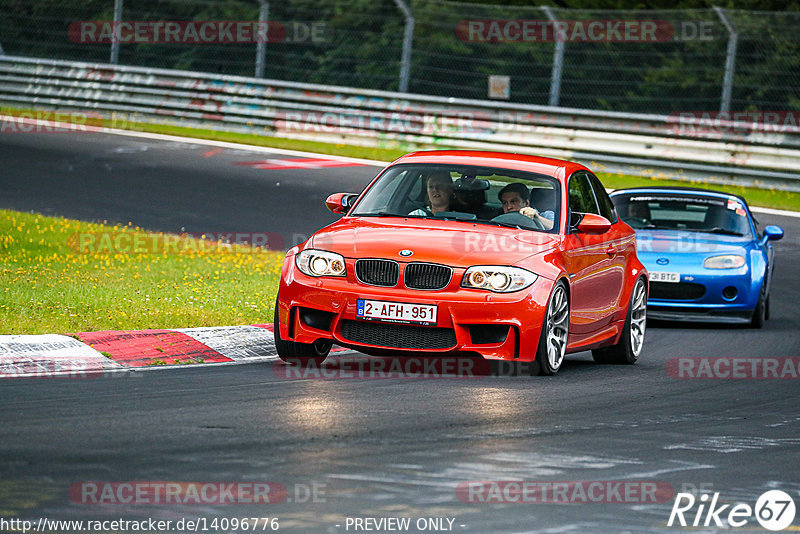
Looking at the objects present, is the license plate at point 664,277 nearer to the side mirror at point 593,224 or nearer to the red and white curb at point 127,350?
the side mirror at point 593,224

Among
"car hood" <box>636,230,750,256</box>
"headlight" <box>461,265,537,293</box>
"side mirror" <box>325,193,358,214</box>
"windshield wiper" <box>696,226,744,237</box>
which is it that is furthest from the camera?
"windshield wiper" <box>696,226,744,237</box>

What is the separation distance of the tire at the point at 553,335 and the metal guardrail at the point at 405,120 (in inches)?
517

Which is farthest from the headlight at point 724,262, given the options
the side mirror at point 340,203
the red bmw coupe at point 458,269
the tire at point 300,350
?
the tire at point 300,350

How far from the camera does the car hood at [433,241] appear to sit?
926 centimetres

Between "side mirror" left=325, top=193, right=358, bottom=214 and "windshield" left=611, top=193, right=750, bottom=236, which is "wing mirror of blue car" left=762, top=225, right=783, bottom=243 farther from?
"side mirror" left=325, top=193, right=358, bottom=214

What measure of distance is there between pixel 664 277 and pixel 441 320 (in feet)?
17.8

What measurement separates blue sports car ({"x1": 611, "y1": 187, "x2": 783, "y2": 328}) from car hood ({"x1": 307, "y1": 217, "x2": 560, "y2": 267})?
433 centimetres

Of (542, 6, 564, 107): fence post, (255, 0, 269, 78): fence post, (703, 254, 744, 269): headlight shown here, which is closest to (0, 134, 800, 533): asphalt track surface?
(703, 254, 744, 269): headlight

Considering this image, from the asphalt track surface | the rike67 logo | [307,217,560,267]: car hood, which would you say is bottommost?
the asphalt track surface

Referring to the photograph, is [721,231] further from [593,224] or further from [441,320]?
[441,320]

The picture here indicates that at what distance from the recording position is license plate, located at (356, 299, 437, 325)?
9062mm

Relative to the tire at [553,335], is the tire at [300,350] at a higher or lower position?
lower

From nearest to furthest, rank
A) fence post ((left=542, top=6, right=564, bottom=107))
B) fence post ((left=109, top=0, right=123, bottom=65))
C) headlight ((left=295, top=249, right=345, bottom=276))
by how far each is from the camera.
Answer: headlight ((left=295, top=249, right=345, bottom=276)) → fence post ((left=542, top=6, right=564, bottom=107)) → fence post ((left=109, top=0, right=123, bottom=65))

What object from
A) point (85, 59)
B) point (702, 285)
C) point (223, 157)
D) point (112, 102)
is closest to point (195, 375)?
point (702, 285)
